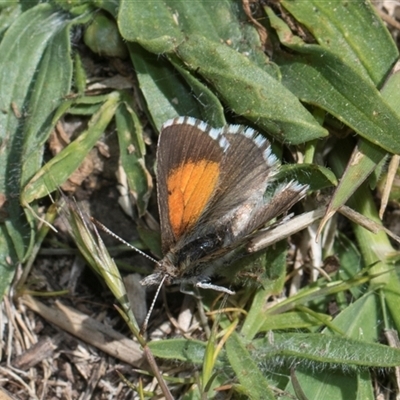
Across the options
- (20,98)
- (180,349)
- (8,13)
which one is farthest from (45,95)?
(180,349)

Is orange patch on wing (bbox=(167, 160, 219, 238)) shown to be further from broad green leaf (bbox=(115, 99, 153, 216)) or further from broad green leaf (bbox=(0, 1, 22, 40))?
broad green leaf (bbox=(0, 1, 22, 40))

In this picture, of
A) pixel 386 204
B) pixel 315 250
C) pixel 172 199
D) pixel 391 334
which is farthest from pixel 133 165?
pixel 391 334

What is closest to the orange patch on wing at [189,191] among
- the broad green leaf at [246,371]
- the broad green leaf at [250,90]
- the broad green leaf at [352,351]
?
the broad green leaf at [250,90]

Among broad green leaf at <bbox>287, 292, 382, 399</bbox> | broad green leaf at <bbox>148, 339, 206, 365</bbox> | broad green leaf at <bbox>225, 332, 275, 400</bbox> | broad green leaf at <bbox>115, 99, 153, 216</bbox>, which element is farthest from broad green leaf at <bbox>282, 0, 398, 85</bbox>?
broad green leaf at <bbox>148, 339, 206, 365</bbox>

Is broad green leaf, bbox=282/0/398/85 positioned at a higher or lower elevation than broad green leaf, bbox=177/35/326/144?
higher

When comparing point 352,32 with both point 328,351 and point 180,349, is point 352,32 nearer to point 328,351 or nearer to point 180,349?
point 328,351

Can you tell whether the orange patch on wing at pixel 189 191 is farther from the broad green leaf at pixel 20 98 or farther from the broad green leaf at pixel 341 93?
the broad green leaf at pixel 20 98
